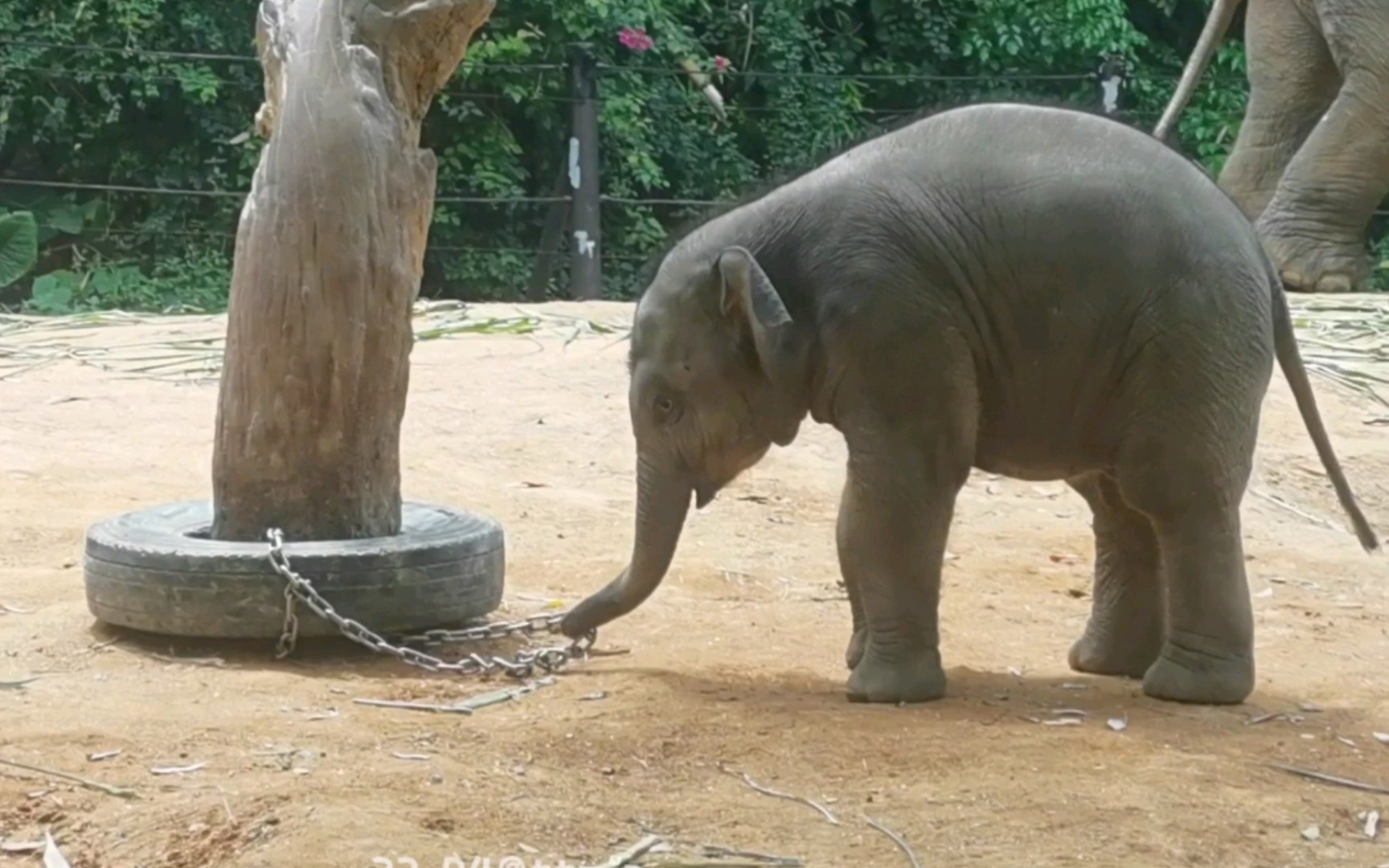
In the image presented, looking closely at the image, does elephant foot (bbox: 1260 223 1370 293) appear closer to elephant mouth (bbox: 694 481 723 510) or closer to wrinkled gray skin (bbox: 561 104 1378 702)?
wrinkled gray skin (bbox: 561 104 1378 702)

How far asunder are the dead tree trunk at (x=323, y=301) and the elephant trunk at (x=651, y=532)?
2.17 feet

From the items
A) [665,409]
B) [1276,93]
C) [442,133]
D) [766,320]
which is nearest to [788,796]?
[766,320]

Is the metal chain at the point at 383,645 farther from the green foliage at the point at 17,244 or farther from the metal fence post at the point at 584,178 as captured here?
the green foliage at the point at 17,244

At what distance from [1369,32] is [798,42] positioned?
6.72m

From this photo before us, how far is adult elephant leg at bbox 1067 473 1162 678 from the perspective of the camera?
5020 millimetres

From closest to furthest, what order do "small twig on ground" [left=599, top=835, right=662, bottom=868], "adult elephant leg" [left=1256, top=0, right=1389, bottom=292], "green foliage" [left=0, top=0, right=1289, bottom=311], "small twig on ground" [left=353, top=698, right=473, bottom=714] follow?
"small twig on ground" [left=599, top=835, right=662, bottom=868] → "small twig on ground" [left=353, top=698, right=473, bottom=714] → "adult elephant leg" [left=1256, top=0, right=1389, bottom=292] → "green foliage" [left=0, top=0, right=1289, bottom=311]

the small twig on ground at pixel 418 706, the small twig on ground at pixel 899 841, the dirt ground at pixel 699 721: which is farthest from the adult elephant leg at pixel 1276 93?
the small twig on ground at pixel 899 841

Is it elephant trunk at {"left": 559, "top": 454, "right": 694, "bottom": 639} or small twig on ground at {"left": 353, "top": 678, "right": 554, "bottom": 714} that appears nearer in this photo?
small twig on ground at {"left": 353, "top": 678, "right": 554, "bottom": 714}

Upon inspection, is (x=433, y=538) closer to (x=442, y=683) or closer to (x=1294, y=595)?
(x=442, y=683)

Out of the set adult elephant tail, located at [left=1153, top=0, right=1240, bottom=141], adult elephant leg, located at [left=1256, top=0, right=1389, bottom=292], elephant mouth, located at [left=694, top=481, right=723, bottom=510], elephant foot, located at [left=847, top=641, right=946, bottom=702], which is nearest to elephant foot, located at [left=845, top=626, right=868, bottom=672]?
elephant foot, located at [left=847, top=641, right=946, bottom=702]

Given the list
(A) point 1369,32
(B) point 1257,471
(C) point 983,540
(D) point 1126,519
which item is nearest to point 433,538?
(D) point 1126,519

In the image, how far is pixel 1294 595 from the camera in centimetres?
636

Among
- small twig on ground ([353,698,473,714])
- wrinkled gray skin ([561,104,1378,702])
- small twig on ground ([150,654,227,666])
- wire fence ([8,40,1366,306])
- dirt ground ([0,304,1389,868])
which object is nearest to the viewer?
dirt ground ([0,304,1389,868])

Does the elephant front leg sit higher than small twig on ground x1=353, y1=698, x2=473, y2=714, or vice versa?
the elephant front leg
